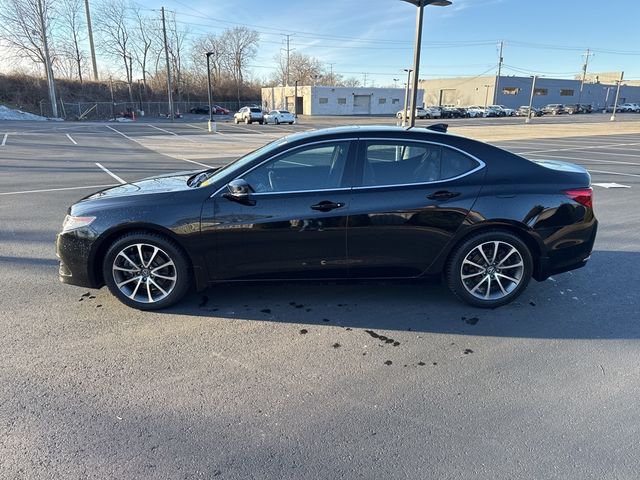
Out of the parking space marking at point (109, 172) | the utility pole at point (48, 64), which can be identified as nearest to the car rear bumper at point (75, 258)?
the parking space marking at point (109, 172)

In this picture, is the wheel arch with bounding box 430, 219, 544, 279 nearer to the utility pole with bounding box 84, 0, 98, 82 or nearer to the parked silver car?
the parked silver car

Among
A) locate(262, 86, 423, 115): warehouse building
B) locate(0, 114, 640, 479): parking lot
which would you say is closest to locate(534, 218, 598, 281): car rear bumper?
locate(0, 114, 640, 479): parking lot

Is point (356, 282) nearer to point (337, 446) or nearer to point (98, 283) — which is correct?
point (337, 446)

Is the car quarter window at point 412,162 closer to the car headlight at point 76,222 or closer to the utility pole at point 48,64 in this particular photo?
the car headlight at point 76,222

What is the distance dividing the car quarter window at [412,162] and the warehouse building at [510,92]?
90877mm

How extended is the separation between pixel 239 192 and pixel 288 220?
473 millimetres

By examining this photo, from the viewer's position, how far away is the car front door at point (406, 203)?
3.77 m

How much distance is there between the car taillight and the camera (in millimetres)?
3969

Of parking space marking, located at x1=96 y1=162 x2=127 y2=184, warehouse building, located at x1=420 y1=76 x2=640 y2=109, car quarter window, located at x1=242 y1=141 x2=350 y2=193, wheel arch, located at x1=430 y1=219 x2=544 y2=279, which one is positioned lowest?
parking space marking, located at x1=96 y1=162 x2=127 y2=184

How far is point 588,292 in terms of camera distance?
439 cm

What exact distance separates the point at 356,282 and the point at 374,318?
37 centimetres

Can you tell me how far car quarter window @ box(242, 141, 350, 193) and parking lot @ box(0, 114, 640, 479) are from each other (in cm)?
112

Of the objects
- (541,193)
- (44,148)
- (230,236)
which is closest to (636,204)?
(541,193)

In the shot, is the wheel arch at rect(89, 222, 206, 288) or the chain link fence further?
the chain link fence
